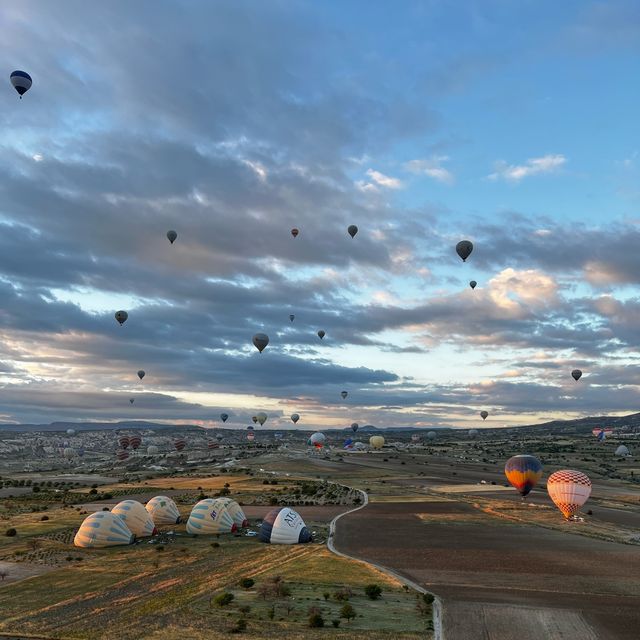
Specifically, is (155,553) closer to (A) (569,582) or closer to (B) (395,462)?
(A) (569,582)

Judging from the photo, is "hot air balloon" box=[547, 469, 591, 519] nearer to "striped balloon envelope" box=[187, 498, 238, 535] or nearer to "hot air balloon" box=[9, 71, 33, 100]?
"striped balloon envelope" box=[187, 498, 238, 535]

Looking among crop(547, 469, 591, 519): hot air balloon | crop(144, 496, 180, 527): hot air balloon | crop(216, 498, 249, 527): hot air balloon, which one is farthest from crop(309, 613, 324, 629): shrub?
crop(547, 469, 591, 519): hot air balloon

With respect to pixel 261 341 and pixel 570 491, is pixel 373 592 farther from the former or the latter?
pixel 261 341

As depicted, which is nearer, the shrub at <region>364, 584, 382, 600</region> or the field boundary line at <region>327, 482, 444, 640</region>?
the field boundary line at <region>327, 482, 444, 640</region>

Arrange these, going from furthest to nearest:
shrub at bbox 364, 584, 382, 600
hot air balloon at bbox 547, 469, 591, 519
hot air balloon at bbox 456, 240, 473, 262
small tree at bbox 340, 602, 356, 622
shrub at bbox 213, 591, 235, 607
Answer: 1. hot air balloon at bbox 456, 240, 473, 262
2. hot air balloon at bbox 547, 469, 591, 519
3. shrub at bbox 364, 584, 382, 600
4. shrub at bbox 213, 591, 235, 607
5. small tree at bbox 340, 602, 356, 622

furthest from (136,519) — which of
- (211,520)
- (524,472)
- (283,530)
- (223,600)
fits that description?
(524,472)

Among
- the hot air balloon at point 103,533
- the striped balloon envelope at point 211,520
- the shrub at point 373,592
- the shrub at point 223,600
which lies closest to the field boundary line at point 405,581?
the shrub at point 373,592
